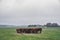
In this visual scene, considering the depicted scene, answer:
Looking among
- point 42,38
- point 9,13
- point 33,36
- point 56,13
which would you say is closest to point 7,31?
point 9,13

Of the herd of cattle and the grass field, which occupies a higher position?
the herd of cattle

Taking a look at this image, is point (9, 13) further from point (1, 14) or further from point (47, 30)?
point (47, 30)

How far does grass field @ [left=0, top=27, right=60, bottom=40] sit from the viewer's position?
1947mm

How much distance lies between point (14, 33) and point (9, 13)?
34 centimetres

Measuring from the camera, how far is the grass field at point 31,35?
195cm

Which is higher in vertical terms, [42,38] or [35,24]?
[35,24]

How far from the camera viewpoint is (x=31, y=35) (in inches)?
79.0

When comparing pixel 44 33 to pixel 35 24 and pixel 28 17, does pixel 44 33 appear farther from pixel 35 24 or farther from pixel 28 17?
pixel 28 17

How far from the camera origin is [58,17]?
204 cm

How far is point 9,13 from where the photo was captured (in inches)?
80.7

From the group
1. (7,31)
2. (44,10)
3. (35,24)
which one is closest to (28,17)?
(35,24)

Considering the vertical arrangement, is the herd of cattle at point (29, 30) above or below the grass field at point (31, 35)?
above

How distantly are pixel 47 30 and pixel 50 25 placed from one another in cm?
9

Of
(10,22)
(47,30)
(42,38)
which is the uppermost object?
(10,22)
